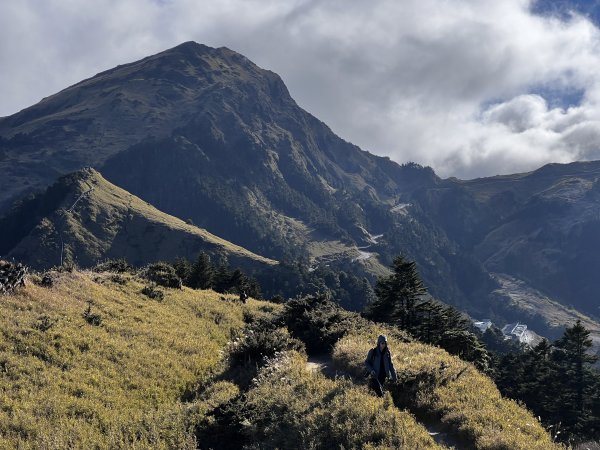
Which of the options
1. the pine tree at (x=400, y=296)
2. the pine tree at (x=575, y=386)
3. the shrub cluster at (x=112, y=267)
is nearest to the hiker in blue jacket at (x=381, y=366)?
the shrub cluster at (x=112, y=267)

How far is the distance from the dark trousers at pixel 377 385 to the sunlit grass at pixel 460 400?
93 cm

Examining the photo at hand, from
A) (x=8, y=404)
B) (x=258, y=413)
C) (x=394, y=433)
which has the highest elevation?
(x=394, y=433)

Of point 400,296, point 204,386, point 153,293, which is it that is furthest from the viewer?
point 400,296

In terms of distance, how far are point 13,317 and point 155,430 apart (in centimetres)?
981

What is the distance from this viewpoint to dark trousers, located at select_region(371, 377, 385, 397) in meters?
13.7

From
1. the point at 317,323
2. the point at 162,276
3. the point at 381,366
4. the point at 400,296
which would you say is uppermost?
the point at 400,296

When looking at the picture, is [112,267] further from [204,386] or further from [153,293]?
[204,386]

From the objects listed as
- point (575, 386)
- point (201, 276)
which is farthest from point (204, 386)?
point (201, 276)

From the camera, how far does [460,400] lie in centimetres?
1388

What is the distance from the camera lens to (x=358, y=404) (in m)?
12.4

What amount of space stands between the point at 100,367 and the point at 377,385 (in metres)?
10.5

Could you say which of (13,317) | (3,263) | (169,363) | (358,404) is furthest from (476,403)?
(3,263)

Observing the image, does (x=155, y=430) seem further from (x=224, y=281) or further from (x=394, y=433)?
(x=224, y=281)

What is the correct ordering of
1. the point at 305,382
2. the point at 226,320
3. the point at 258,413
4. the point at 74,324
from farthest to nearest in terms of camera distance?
the point at 226,320 → the point at 74,324 → the point at 305,382 → the point at 258,413
